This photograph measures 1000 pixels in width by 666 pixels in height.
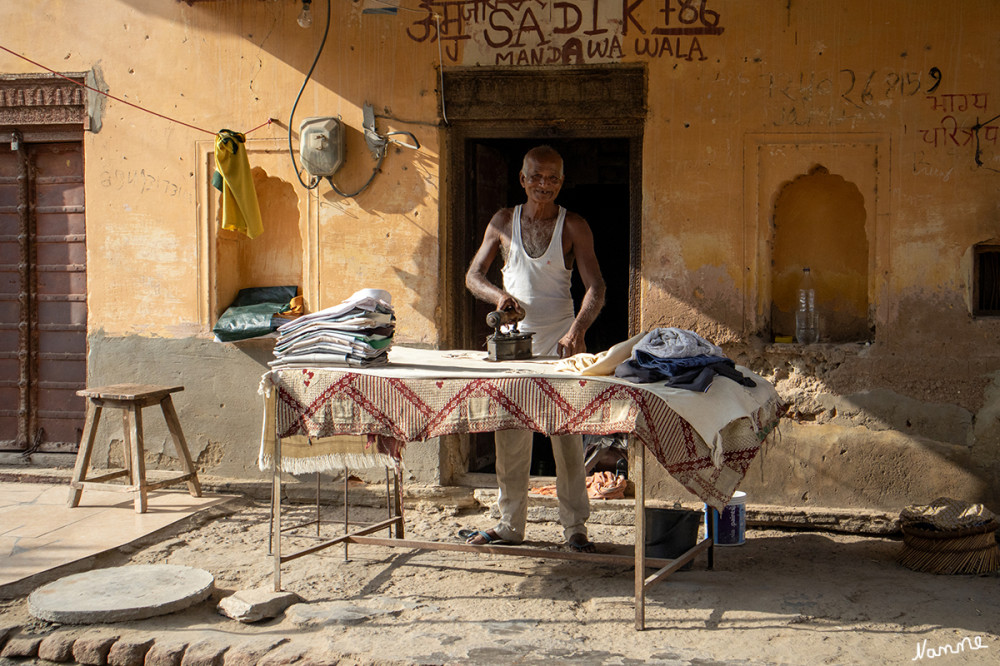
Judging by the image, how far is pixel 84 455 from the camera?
6.05m

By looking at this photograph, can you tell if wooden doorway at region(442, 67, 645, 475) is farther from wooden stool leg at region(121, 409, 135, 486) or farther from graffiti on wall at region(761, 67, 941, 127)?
wooden stool leg at region(121, 409, 135, 486)

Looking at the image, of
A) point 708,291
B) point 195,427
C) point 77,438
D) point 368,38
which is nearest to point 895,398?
point 708,291

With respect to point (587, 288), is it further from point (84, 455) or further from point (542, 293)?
point (84, 455)

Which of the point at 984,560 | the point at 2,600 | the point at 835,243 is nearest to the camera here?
the point at 2,600

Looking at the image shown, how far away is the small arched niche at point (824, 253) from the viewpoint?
6020 millimetres

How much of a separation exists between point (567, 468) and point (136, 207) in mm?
3703

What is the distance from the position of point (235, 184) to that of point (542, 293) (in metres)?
2.29

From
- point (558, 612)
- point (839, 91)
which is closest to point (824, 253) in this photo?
point (839, 91)

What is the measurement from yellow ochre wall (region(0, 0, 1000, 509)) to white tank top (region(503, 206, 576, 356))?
867 mm

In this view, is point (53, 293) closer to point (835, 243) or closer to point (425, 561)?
point (425, 561)

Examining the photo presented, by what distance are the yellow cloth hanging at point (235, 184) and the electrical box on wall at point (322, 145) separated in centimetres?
41

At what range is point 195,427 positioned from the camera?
6.62 metres

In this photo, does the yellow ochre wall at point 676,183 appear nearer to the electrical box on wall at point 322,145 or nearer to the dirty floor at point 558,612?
the electrical box on wall at point 322,145

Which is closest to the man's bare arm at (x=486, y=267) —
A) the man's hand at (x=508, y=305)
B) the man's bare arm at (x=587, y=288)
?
the man's hand at (x=508, y=305)
